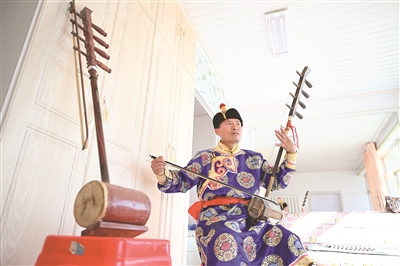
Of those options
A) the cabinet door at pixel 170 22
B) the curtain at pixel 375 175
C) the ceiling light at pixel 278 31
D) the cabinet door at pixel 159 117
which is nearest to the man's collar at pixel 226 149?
the cabinet door at pixel 159 117

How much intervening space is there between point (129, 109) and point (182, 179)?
1.58ft

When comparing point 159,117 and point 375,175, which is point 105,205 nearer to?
point 159,117

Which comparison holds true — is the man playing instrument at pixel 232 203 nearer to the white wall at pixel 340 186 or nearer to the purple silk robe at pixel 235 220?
the purple silk robe at pixel 235 220

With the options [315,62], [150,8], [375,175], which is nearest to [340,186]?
[375,175]

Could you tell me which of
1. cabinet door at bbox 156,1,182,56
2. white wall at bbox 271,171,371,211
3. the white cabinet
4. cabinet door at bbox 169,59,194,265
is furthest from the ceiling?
white wall at bbox 271,171,371,211

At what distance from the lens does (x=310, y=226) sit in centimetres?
311

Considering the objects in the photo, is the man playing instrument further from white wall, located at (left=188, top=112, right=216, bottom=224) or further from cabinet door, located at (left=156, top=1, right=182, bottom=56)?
white wall, located at (left=188, top=112, right=216, bottom=224)

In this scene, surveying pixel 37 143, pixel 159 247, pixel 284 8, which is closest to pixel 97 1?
pixel 37 143

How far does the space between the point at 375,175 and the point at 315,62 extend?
110 inches

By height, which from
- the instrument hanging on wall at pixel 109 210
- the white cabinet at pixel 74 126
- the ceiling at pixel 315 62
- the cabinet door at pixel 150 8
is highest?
the ceiling at pixel 315 62

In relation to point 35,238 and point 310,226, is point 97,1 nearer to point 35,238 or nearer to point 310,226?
point 35,238

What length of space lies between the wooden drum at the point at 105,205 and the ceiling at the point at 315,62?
206 cm

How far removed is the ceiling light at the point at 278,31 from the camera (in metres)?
2.63

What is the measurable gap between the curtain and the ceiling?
0.33 m
